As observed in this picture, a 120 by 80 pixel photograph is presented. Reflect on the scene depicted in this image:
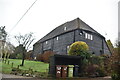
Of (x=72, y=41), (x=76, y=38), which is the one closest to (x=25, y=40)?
(x=72, y=41)

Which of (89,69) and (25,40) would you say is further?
(25,40)

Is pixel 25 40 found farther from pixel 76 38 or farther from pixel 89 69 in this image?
pixel 89 69

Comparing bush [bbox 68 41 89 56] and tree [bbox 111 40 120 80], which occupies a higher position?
bush [bbox 68 41 89 56]

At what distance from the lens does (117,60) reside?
32.5 feet

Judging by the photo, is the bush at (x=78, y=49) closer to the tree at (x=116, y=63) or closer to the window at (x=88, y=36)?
the tree at (x=116, y=63)

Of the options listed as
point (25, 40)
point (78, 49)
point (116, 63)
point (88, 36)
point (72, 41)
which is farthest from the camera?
point (88, 36)

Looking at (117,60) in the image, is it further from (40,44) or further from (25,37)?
(40,44)

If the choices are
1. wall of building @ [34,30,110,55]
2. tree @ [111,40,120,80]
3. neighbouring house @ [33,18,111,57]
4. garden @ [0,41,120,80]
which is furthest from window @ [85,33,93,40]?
tree @ [111,40,120,80]

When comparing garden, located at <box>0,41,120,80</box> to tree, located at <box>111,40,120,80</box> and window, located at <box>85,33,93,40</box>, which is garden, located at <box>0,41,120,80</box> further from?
window, located at <box>85,33,93,40</box>

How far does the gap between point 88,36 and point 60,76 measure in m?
14.2

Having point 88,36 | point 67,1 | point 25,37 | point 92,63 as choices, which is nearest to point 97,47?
point 88,36

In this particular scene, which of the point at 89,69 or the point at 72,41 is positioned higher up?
the point at 72,41

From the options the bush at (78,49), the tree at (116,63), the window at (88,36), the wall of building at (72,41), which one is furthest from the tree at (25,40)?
the tree at (116,63)

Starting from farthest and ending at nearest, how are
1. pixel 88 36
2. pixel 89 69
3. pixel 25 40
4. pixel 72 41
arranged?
pixel 88 36, pixel 72 41, pixel 25 40, pixel 89 69
